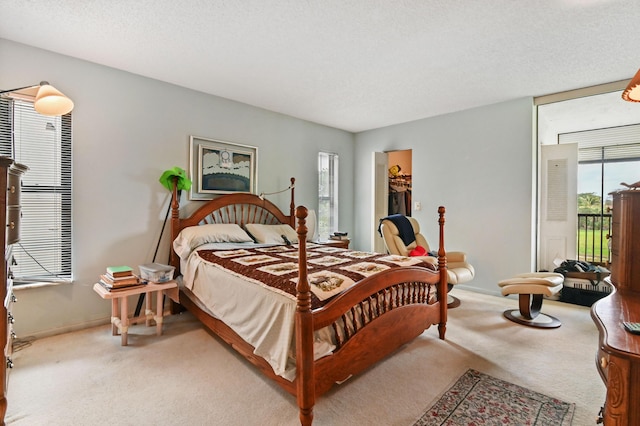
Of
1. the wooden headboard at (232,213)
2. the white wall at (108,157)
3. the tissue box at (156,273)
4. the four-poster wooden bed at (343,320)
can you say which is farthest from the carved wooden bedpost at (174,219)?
the tissue box at (156,273)

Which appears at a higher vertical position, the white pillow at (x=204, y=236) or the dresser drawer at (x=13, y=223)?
the dresser drawer at (x=13, y=223)

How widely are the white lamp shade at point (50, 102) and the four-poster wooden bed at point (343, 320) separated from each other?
1.60 meters

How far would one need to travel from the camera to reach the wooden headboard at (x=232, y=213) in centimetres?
333

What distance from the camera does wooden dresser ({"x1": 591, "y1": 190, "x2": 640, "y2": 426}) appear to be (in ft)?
2.52

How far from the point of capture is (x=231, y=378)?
2.10m

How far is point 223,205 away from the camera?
3754 millimetres

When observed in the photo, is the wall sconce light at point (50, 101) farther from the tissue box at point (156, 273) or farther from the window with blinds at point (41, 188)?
the tissue box at point (156, 273)

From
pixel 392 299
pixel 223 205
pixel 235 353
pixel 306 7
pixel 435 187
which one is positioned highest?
pixel 306 7

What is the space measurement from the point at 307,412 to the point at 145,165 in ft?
9.52

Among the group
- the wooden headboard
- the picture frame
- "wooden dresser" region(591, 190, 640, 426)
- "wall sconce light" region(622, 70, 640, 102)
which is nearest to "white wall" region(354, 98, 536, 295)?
the wooden headboard

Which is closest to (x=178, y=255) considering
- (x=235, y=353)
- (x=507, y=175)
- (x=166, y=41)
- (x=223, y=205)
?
(x=223, y=205)

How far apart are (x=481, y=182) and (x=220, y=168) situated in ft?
11.5

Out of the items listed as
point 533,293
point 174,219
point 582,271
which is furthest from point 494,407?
point 174,219

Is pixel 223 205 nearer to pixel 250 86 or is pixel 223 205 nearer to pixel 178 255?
pixel 178 255
